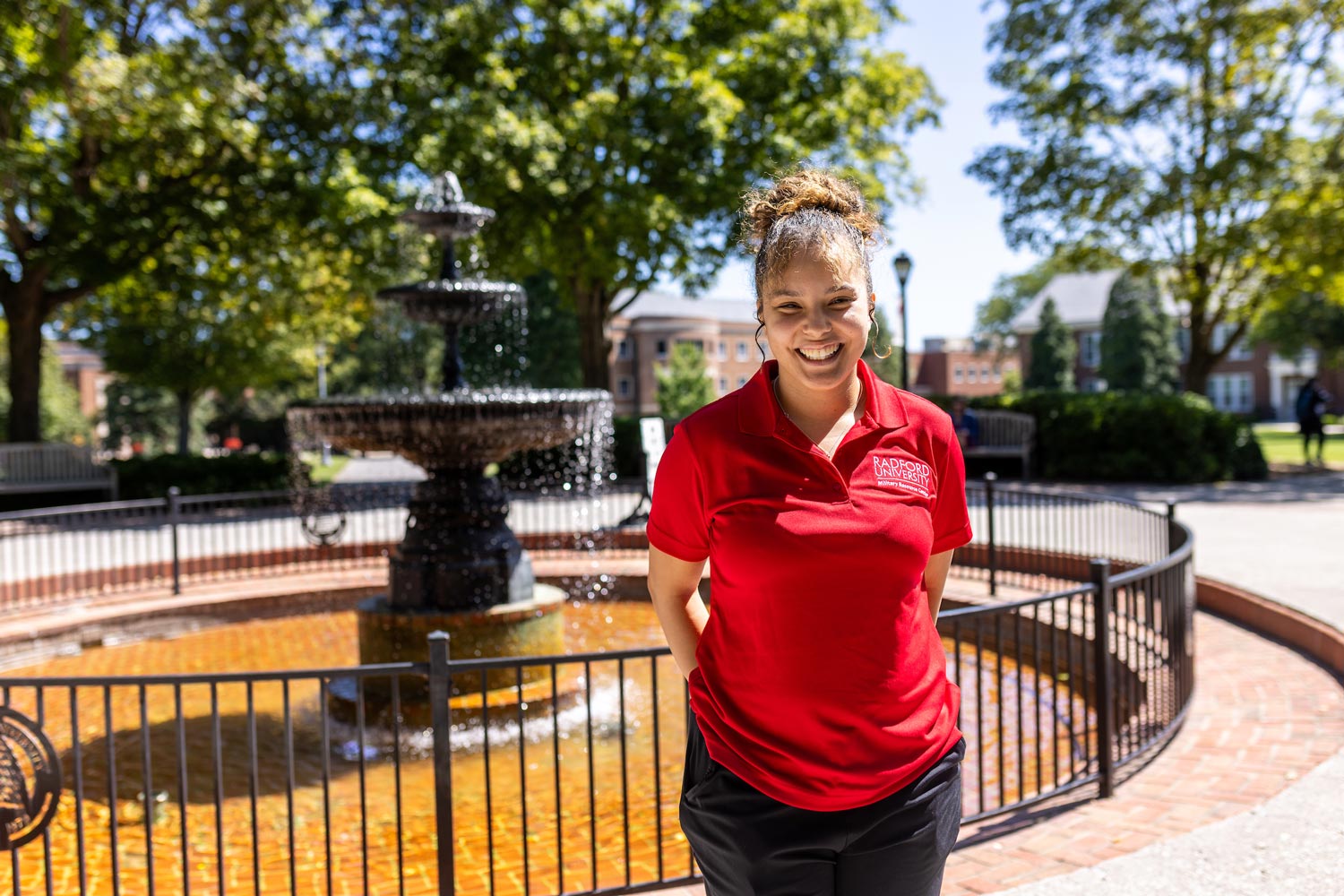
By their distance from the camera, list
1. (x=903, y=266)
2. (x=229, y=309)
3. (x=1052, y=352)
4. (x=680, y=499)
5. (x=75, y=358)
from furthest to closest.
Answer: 1. (x=75, y=358)
2. (x=1052, y=352)
3. (x=229, y=309)
4. (x=903, y=266)
5. (x=680, y=499)

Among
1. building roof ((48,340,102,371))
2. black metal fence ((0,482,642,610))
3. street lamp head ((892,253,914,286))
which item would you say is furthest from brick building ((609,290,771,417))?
black metal fence ((0,482,642,610))

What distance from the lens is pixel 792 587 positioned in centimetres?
186

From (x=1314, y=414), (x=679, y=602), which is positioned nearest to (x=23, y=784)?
(x=679, y=602)

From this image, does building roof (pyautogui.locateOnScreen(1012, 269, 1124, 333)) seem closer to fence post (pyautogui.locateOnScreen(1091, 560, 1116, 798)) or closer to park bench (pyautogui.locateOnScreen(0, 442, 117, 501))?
park bench (pyautogui.locateOnScreen(0, 442, 117, 501))

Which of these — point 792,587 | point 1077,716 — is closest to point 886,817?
point 792,587

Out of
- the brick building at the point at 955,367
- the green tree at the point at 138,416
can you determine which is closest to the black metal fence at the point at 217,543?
the green tree at the point at 138,416

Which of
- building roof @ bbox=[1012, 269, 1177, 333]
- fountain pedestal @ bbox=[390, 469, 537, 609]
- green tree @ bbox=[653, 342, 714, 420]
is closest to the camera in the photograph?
fountain pedestal @ bbox=[390, 469, 537, 609]

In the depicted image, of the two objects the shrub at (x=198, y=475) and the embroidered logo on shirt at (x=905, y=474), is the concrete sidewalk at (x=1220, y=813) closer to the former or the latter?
the embroidered logo on shirt at (x=905, y=474)

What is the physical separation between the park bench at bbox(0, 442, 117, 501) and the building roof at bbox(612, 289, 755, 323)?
1884 inches

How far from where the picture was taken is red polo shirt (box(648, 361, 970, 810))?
188 cm

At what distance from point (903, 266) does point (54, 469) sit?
1849 cm

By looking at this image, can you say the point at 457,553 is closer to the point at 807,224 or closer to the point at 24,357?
the point at 807,224

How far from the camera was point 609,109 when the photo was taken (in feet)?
64.1

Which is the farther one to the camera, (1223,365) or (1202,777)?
(1223,365)
